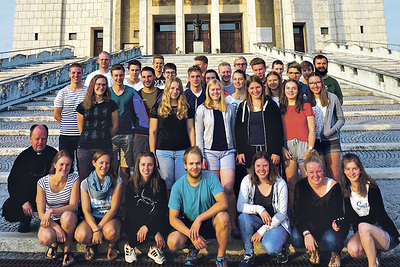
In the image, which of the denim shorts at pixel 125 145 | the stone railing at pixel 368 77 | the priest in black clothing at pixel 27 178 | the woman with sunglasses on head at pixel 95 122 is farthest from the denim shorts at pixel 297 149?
the stone railing at pixel 368 77

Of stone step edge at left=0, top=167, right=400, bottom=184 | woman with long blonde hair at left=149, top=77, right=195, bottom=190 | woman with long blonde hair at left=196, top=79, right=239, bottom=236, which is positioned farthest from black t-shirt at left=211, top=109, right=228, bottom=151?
stone step edge at left=0, top=167, right=400, bottom=184

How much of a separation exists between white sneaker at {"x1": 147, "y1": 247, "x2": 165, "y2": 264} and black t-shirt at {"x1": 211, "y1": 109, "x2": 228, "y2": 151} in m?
1.30

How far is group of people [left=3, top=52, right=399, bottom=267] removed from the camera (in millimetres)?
2830

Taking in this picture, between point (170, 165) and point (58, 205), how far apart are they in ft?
4.41

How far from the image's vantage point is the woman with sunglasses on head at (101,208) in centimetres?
289

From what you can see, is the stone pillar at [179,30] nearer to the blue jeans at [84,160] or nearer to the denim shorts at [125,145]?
the denim shorts at [125,145]

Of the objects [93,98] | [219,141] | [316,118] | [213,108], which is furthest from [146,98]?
[316,118]

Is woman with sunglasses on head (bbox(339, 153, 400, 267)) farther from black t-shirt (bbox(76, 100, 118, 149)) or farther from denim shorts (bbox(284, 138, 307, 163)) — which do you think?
black t-shirt (bbox(76, 100, 118, 149))

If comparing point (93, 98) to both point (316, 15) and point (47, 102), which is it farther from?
point (316, 15)

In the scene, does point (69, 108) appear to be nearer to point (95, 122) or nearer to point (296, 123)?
point (95, 122)

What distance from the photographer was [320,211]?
9.36 ft

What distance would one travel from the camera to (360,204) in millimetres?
2771

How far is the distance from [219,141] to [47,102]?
23.3ft

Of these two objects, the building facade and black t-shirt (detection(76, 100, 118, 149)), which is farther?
A: the building facade
